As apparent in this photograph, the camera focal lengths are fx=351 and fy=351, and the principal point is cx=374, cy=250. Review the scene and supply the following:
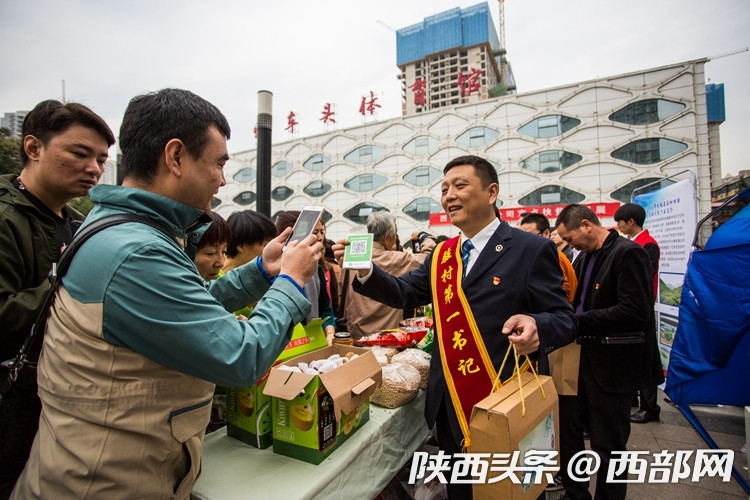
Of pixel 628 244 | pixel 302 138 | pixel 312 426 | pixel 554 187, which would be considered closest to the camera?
pixel 312 426

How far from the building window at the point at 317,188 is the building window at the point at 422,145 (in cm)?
679

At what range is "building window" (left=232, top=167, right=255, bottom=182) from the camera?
30328 millimetres

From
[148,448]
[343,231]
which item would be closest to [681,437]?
[148,448]

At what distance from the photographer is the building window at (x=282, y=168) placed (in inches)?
1129

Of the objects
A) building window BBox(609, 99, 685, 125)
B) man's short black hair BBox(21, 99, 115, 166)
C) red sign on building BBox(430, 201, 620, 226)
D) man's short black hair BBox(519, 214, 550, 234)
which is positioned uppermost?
building window BBox(609, 99, 685, 125)

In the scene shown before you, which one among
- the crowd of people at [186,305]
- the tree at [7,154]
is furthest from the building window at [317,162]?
the crowd of people at [186,305]

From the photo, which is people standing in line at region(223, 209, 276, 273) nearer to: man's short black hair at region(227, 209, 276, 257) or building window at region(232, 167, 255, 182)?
man's short black hair at region(227, 209, 276, 257)

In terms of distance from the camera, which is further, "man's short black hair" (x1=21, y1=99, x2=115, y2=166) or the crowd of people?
"man's short black hair" (x1=21, y1=99, x2=115, y2=166)

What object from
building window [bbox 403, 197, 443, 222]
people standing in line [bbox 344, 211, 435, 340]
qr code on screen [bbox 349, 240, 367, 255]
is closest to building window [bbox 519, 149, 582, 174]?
building window [bbox 403, 197, 443, 222]

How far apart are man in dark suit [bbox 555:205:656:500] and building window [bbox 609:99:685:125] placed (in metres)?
20.4

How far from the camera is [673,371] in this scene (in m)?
3.02

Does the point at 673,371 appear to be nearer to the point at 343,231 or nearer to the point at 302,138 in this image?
the point at 343,231

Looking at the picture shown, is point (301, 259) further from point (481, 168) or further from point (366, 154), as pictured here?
point (366, 154)

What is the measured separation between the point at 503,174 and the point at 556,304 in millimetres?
20836
